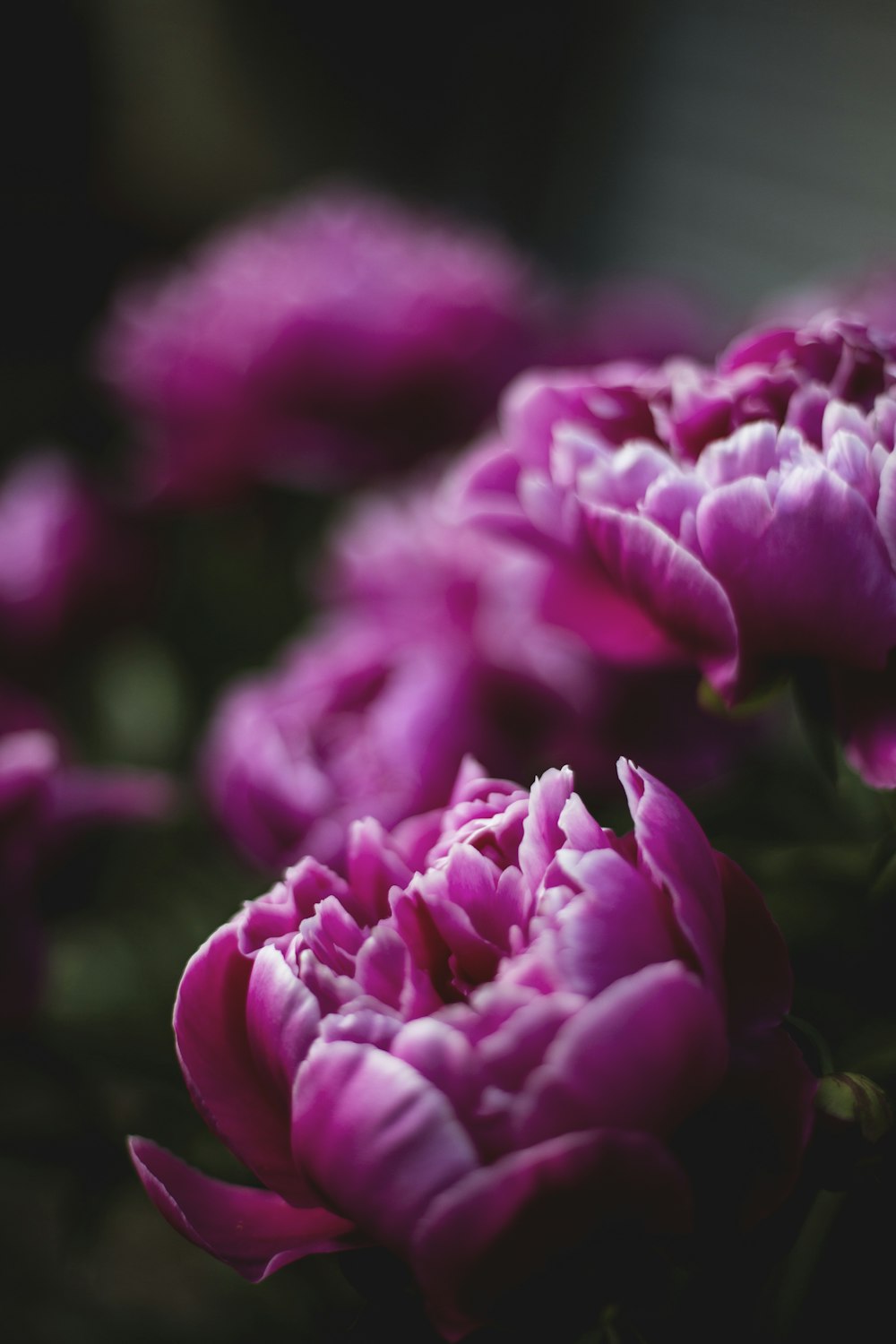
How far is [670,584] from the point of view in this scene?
0.26 metres

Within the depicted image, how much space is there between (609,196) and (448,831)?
2605 mm

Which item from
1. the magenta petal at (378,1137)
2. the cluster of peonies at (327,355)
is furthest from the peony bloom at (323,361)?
the magenta petal at (378,1137)

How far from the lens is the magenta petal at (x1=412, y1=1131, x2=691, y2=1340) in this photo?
0.19 m

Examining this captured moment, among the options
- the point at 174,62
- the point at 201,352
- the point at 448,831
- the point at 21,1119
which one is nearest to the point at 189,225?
the point at 174,62

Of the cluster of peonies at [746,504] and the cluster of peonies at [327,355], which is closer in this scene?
the cluster of peonies at [746,504]

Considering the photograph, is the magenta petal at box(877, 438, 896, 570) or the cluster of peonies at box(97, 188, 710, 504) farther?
the cluster of peonies at box(97, 188, 710, 504)

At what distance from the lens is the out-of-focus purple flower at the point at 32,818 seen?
13.2 inches

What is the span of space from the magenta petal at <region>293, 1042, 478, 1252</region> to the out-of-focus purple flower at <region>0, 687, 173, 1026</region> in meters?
0.15

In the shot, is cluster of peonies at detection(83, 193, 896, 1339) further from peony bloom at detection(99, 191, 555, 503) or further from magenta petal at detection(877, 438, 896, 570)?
peony bloom at detection(99, 191, 555, 503)

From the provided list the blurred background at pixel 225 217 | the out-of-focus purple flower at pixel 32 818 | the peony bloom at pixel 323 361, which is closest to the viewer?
the out-of-focus purple flower at pixel 32 818

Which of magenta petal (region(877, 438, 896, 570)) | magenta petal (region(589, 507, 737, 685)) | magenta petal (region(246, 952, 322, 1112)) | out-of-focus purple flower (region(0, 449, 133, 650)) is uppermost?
magenta petal (region(877, 438, 896, 570))

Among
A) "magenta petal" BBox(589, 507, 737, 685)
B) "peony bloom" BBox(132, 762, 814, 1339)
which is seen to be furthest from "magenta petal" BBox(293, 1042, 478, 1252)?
"magenta petal" BBox(589, 507, 737, 685)

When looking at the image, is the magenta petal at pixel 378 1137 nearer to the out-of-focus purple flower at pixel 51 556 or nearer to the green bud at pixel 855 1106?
the green bud at pixel 855 1106

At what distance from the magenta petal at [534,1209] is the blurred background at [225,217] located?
0.21 m
